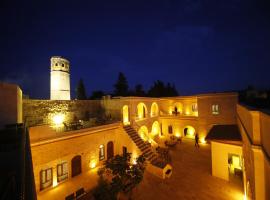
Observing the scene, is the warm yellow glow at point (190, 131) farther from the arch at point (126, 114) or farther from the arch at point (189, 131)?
the arch at point (126, 114)

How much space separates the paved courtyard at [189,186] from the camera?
9641mm

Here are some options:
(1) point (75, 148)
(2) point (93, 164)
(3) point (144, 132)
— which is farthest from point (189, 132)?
(1) point (75, 148)

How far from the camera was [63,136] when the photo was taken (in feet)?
35.5

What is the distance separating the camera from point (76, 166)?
1186 cm

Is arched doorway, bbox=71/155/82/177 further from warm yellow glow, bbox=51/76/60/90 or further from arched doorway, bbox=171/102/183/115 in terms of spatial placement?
arched doorway, bbox=171/102/183/115

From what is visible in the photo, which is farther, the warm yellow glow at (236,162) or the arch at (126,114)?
the arch at (126,114)

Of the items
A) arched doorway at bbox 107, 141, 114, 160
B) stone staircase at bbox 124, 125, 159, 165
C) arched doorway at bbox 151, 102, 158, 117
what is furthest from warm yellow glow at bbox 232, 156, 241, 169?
arched doorway at bbox 151, 102, 158, 117

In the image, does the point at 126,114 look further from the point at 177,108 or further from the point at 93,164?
the point at 177,108

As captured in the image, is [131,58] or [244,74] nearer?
[244,74]

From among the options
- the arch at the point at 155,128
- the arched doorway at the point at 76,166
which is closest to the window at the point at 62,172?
the arched doorway at the point at 76,166

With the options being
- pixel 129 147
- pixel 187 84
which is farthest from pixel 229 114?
pixel 187 84

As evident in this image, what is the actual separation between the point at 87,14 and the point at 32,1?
44.5m

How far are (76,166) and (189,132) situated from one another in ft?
58.3

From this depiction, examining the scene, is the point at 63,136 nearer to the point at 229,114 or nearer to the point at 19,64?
the point at 229,114
